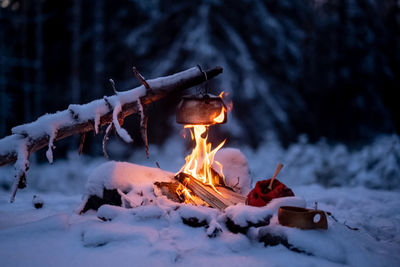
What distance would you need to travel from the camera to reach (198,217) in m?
3.74

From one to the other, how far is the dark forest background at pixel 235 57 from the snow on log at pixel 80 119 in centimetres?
572

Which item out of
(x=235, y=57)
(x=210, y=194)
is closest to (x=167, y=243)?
(x=210, y=194)

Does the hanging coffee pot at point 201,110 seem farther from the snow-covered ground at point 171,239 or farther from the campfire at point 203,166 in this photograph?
the snow-covered ground at point 171,239

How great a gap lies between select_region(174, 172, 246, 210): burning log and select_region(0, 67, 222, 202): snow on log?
1.34m

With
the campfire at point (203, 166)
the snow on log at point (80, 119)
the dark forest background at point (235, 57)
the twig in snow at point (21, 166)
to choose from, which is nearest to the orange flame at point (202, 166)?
the campfire at point (203, 166)

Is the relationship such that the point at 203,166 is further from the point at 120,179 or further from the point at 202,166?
the point at 120,179

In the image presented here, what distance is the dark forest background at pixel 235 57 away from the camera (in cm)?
1092

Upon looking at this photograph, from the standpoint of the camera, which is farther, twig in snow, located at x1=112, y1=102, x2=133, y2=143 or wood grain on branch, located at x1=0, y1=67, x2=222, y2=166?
wood grain on branch, located at x1=0, y1=67, x2=222, y2=166

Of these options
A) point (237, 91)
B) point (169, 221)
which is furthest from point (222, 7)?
point (169, 221)

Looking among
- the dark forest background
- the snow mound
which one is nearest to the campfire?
the snow mound

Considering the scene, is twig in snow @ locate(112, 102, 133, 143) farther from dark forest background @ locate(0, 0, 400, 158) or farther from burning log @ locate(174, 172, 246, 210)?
dark forest background @ locate(0, 0, 400, 158)

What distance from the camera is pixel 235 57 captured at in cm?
1091

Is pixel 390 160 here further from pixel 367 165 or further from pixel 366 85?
pixel 366 85

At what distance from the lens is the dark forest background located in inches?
430
